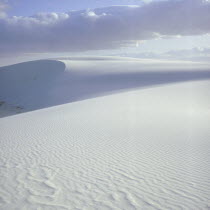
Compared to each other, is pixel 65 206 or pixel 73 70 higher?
pixel 73 70

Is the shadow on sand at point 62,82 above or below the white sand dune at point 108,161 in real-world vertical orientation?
above

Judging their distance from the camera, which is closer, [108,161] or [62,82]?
[108,161]

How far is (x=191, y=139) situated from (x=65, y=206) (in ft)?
13.5

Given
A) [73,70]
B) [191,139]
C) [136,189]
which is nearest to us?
[136,189]

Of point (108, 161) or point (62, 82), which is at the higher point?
point (62, 82)

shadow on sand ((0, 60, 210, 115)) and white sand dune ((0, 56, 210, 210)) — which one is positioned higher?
shadow on sand ((0, 60, 210, 115))

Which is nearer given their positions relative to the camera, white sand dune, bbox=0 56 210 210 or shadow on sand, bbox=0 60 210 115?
white sand dune, bbox=0 56 210 210

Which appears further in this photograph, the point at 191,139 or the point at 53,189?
the point at 191,139

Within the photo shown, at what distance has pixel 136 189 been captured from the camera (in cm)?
360

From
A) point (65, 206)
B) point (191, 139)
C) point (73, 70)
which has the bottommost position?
point (65, 206)

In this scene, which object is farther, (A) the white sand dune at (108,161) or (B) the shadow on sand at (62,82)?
(B) the shadow on sand at (62,82)

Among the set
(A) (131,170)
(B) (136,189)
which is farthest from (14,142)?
(B) (136,189)

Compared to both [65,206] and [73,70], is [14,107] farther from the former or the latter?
[65,206]

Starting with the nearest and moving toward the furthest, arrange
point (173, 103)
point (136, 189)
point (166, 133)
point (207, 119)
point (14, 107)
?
1. point (136, 189)
2. point (166, 133)
3. point (207, 119)
4. point (173, 103)
5. point (14, 107)
